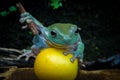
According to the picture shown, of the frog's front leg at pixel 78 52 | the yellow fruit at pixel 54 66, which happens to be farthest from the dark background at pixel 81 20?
the yellow fruit at pixel 54 66

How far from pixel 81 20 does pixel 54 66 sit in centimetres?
221

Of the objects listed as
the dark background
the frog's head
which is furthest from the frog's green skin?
the dark background

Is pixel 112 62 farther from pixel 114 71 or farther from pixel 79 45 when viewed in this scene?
pixel 79 45

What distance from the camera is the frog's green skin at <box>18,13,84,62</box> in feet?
5.92

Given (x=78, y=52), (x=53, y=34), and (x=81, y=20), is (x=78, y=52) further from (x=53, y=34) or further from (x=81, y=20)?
(x=81, y=20)

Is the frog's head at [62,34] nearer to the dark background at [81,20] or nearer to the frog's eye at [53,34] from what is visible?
the frog's eye at [53,34]

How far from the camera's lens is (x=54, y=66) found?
1774 mm

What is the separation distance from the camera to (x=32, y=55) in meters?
2.13

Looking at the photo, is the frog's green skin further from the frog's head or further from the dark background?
the dark background

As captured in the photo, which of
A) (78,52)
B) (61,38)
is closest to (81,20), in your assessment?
(78,52)

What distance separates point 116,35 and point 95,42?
289 millimetres

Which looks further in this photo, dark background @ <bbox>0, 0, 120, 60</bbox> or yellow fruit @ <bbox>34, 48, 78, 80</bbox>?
dark background @ <bbox>0, 0, 120, 60</bbox>

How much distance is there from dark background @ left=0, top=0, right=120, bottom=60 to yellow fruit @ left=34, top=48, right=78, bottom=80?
193 cm

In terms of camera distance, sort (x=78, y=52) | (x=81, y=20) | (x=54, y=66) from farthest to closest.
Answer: (x=81, y=20), (x=78, y=52), (x=54, y=66)
